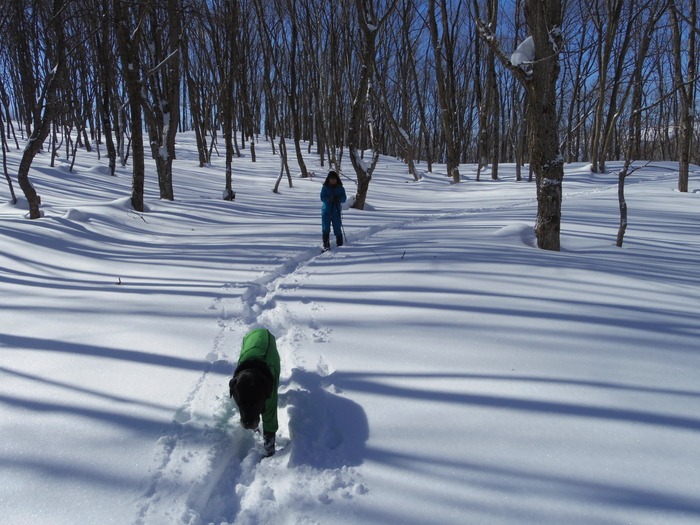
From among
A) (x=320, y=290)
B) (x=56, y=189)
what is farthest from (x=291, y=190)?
(x=320, y=290)

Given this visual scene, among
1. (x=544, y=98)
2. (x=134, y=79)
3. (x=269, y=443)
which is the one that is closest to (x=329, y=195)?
(x=544, y=98)

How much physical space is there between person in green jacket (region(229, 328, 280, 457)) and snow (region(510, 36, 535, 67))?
501 cm

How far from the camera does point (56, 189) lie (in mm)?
12766

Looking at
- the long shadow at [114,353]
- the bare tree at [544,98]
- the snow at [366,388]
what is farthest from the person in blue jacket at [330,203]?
the long shadow at [114,353]

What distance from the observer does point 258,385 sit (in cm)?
237

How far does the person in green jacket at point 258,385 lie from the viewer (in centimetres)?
235

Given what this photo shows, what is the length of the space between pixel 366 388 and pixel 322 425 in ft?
1.43

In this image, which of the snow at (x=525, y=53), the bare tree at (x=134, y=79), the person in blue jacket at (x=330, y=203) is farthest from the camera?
the bare tree at (x=134, y=79)

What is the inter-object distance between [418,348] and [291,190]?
48.4 feet

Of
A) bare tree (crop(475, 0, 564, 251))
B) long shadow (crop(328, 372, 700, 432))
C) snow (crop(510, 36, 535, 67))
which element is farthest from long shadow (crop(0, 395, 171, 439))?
snow (crop(510, 36, 535, 67))

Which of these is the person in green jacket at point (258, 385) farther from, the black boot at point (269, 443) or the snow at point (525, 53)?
the snow at point (525, 53)

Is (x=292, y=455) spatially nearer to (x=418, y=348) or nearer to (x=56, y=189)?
(x=418, y=348)

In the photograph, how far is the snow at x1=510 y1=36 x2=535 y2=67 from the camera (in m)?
5.49

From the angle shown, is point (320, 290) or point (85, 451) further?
point (320, 290)
